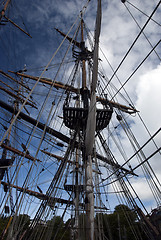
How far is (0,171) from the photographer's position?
37.8 feet

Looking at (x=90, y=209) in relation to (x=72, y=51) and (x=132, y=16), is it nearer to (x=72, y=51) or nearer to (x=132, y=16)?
(x=132, y=16)

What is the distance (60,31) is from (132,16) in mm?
10385

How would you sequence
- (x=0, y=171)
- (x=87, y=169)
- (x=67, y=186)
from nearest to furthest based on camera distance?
(x=87, y=169) < (x=0, y=171) < (x=67, y=186)

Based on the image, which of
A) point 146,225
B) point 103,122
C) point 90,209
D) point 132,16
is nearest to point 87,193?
point 90,209

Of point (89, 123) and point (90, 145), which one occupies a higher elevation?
point (89, 123)

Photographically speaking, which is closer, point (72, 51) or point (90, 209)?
point (90, 209)

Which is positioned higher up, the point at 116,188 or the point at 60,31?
the point at 60,31

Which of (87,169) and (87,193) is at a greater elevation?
(87,169)

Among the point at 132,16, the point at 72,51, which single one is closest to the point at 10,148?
the point at 72,51

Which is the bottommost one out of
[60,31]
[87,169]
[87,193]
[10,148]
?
[87,193]

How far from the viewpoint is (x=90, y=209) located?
4.61 m

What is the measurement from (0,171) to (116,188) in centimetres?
866

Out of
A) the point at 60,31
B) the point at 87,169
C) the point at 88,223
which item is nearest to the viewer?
the point at 88,223

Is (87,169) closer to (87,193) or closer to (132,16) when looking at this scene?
(87,193)
